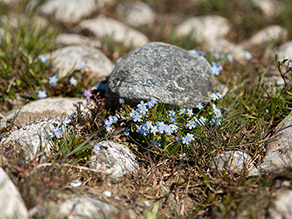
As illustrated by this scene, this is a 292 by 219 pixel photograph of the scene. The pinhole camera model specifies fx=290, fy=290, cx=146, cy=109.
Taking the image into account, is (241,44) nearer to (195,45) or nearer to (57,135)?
(195,45)

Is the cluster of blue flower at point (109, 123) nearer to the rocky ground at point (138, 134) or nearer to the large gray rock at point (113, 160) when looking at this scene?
the rocky ground at point (138, 134)

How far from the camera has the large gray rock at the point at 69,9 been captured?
584 cm

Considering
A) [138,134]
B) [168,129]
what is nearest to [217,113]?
[168,129]

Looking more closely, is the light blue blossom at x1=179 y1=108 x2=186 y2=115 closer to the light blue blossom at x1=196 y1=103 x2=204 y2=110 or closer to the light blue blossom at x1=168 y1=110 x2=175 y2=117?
the light blue blossom at x1=168 y1=110 x2=175 y2=117

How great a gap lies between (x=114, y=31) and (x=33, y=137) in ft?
9.93

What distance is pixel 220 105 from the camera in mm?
3504

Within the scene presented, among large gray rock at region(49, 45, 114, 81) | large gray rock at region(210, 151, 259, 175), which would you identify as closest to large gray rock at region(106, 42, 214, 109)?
large gray rock at region(210, 151, 259, 175)

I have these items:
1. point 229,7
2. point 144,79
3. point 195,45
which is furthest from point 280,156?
point 229,7

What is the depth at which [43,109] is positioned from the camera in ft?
11.6

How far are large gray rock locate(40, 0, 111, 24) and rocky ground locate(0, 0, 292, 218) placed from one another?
1005 mm

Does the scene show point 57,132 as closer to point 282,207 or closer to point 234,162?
point 234,162

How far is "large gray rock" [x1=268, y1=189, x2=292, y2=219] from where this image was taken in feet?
7.34

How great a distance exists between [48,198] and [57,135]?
67 centimetres

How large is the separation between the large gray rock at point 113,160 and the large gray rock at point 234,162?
31.8 inches
